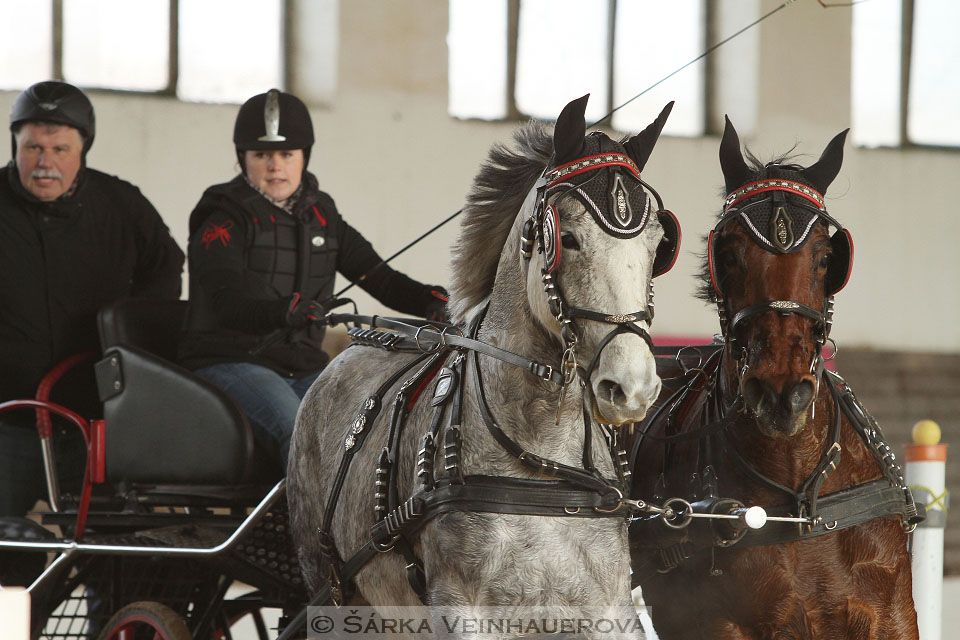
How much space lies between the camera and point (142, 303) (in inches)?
129

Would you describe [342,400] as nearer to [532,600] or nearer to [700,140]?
[532,600]

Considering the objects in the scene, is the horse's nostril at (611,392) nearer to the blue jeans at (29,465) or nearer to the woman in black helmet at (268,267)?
the woman in black helmet at (268,267)

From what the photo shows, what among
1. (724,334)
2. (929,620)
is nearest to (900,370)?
(929,620)

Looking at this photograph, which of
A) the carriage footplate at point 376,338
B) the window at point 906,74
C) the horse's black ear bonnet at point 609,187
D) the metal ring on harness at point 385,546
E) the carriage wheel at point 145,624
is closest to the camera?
the horse's black ear bonnet at point 609,187

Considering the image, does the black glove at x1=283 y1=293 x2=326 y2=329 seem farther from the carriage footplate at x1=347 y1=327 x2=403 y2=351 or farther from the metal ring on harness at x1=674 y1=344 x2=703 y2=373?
the metal ring on harness at x1=674 y1=344 x2=703 y2=373

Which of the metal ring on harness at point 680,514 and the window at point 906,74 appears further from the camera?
the window at point 906,74

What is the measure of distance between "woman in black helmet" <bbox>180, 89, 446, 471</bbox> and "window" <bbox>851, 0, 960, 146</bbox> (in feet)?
17.9

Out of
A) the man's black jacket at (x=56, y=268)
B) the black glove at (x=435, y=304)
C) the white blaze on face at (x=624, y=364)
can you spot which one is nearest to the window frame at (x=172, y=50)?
the man's black jacket at (x=56, y=268)

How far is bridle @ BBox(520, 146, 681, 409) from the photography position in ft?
6.10

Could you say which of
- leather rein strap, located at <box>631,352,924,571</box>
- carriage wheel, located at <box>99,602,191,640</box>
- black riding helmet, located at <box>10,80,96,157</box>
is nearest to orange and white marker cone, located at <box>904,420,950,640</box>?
leather rein strap, located at <box>631,352,924,571</box>

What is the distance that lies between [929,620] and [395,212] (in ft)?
13.3

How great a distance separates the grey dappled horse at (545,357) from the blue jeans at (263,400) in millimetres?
762

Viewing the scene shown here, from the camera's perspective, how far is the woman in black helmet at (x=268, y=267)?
3031 mm

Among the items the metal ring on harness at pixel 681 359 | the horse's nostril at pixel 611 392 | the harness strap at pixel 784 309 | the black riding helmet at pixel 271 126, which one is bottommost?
the metal ring on harness at pixel 681 359
